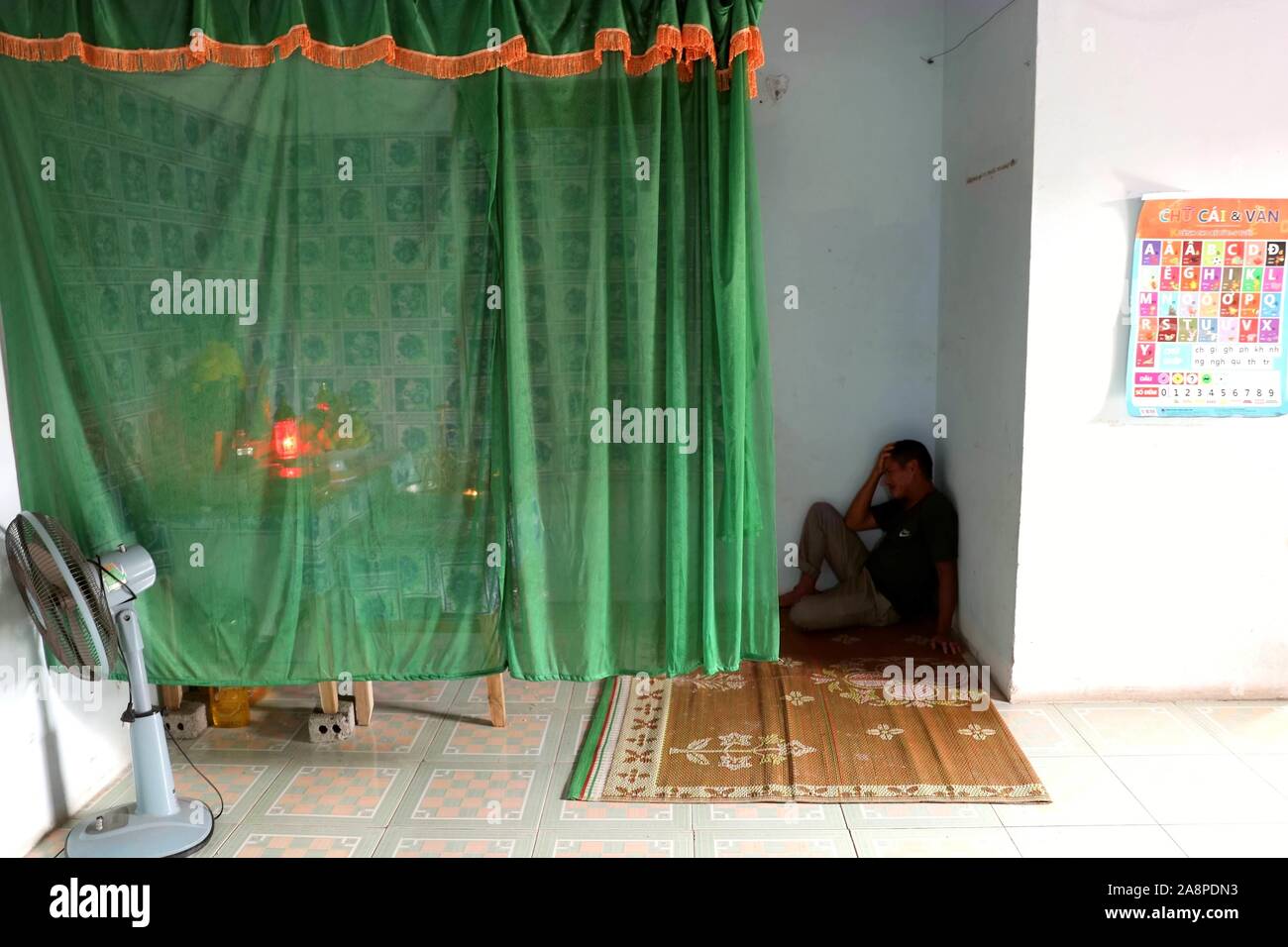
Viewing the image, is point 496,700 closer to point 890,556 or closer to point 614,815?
point 614,815

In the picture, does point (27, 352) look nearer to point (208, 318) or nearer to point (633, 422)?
point (208, 318)

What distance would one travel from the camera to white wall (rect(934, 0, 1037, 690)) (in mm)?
3426

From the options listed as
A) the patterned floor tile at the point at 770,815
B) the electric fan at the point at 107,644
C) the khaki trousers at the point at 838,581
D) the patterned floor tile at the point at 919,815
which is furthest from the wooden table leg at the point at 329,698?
the khaki trousers at the point at 838,581

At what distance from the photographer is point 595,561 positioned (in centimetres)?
314

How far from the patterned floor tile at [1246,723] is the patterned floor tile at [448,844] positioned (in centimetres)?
220

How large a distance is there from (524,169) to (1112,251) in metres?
1.87

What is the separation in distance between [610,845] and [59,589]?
158 centimetres

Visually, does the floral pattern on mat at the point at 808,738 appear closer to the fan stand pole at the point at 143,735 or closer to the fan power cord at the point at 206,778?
the fan power cord at the point at 206,778

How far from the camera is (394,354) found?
308 centimetres

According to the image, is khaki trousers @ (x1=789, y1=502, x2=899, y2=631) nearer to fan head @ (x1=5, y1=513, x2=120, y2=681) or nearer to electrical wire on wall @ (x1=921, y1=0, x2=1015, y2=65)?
electrical wire on wall @ (x1=921, y1=0, x2=1015, y2=65)

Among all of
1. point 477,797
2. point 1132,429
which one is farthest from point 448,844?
point 1132,429

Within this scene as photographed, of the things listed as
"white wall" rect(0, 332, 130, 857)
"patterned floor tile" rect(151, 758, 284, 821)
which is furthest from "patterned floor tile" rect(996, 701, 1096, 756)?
"white wall" rect(0, 332, 130, 857)

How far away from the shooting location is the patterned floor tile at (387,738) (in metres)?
3.34
